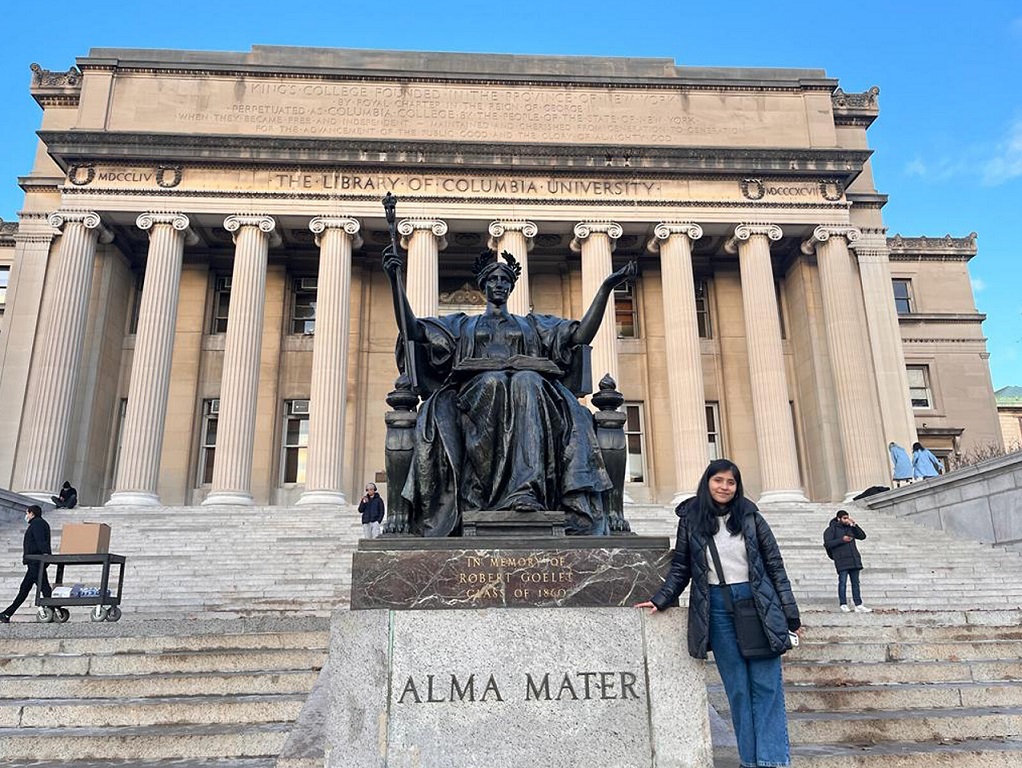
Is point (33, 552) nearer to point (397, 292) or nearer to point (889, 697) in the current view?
point (397, 292)

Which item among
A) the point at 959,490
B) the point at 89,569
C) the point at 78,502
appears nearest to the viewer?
the point at 89,569

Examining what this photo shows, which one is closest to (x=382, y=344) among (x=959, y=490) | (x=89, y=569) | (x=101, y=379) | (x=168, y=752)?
(x=101, y=379)

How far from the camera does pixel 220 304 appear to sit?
28.1 meters

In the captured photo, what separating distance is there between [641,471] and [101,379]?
18141 mm

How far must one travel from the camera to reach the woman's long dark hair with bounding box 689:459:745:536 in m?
4.21

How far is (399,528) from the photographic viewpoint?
5344 millimetres

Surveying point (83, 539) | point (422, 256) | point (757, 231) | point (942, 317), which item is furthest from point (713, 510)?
point (942, 317)

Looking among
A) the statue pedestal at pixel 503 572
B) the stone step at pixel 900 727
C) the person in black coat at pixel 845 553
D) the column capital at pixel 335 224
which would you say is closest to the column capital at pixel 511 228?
the column capital at pixel 335 224

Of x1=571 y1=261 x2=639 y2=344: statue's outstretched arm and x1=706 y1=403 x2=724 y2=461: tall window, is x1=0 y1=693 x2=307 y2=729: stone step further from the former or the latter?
x1=706 y1=403 x2=724 y2=461: tall window

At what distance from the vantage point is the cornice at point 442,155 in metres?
24.2

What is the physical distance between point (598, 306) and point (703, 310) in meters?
24.1

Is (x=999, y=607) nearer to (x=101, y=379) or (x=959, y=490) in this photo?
(x=959, y=490)

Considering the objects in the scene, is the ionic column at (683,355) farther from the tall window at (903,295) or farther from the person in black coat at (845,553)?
the tall window at (903,295)

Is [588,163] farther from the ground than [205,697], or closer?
farther from the ground
